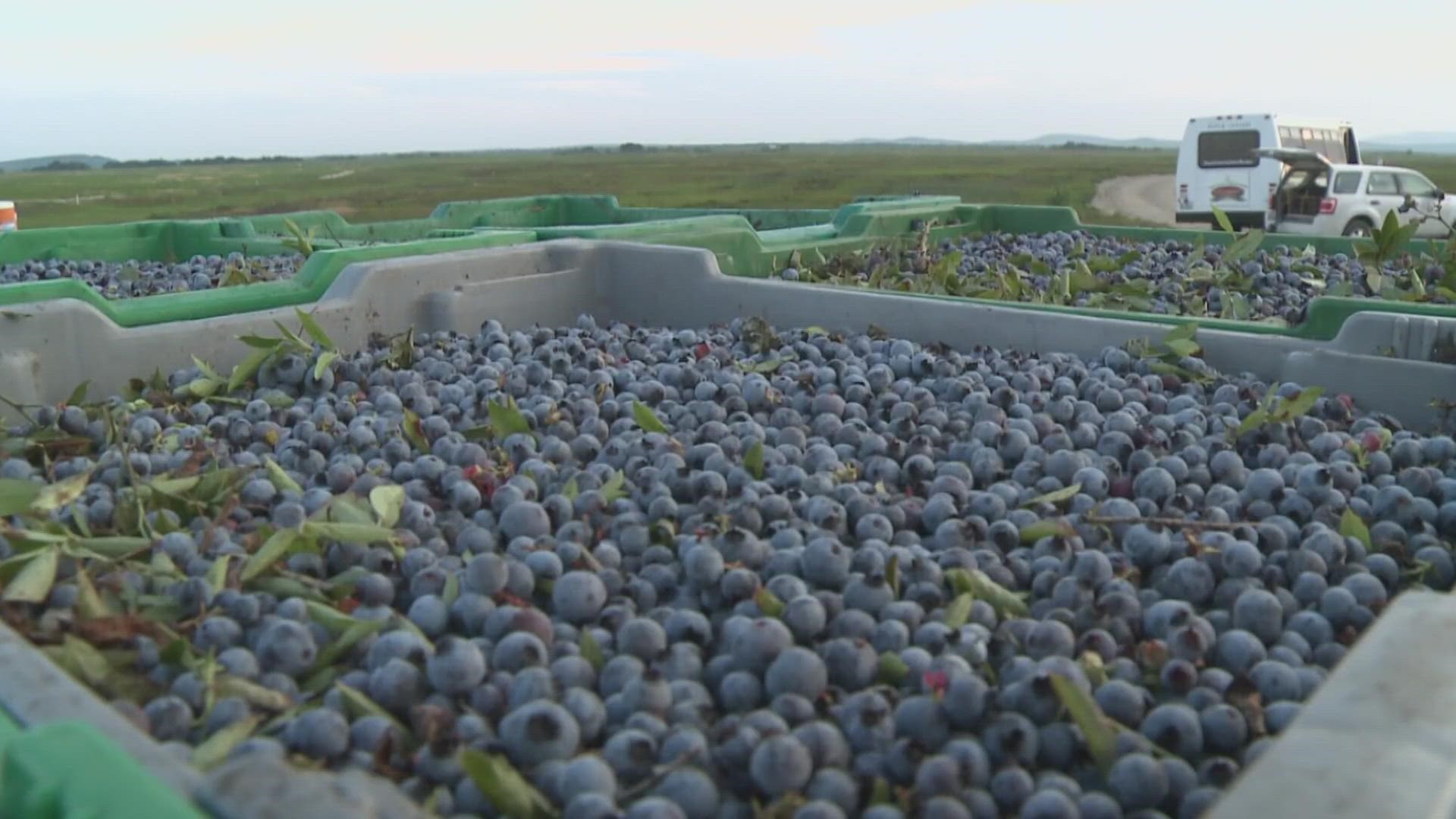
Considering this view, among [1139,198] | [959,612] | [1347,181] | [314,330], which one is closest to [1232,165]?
[1347,181]

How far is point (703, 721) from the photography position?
50.0 inches

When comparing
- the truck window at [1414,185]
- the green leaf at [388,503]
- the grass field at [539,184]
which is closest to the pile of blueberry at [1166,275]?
the green leaf at [388,503]

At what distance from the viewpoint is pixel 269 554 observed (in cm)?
160

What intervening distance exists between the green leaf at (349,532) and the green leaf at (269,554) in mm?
25

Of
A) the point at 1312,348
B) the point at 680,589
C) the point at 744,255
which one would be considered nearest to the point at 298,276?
the point at 744,255

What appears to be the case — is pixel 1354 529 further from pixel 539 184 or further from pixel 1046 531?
pixel 539 184

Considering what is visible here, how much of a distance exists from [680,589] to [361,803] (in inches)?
31.3

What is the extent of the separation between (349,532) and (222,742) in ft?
1.64

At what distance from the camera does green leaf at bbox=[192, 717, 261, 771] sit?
44.8 inches

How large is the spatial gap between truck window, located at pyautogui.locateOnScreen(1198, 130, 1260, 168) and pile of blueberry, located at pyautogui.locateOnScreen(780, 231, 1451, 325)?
14.0m

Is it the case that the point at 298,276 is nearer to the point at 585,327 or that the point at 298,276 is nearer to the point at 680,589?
the point at 585,327

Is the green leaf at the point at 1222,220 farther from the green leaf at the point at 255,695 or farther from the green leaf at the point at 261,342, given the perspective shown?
the green leaf at the point at 255,695

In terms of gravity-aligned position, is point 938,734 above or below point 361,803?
below

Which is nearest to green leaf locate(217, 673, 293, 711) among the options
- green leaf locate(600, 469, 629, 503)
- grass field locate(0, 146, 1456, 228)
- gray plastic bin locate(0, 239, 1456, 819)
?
gray plastic bin locate(0, 239, 1456, 819)
